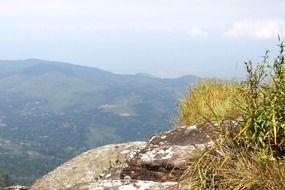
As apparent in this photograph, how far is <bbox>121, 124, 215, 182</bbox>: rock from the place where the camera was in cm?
779

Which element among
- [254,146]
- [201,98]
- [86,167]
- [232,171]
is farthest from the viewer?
[201,98]

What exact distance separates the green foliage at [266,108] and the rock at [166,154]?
1.22 meters

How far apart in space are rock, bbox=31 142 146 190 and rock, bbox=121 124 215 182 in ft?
A: 13.0

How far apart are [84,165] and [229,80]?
6065 mm

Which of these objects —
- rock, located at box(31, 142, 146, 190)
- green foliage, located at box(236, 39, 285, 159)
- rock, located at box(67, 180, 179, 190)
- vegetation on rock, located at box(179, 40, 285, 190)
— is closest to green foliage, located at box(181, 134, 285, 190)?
vegetation on rock, located at box(179, 40, 285, 190)

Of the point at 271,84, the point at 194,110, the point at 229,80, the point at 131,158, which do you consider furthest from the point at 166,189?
the point at 229,80

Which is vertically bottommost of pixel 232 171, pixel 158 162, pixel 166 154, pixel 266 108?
pixel 158 162

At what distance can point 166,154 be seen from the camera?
8.15m

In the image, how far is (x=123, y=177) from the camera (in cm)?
862

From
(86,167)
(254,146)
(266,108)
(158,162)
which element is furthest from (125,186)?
(86,167)

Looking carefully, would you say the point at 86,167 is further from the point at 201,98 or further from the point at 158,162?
the point at 158,162

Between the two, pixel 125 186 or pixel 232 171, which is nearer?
pixel 232 171

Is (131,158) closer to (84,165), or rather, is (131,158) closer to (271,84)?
(271,84)

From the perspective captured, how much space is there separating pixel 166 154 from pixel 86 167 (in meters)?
6.52
